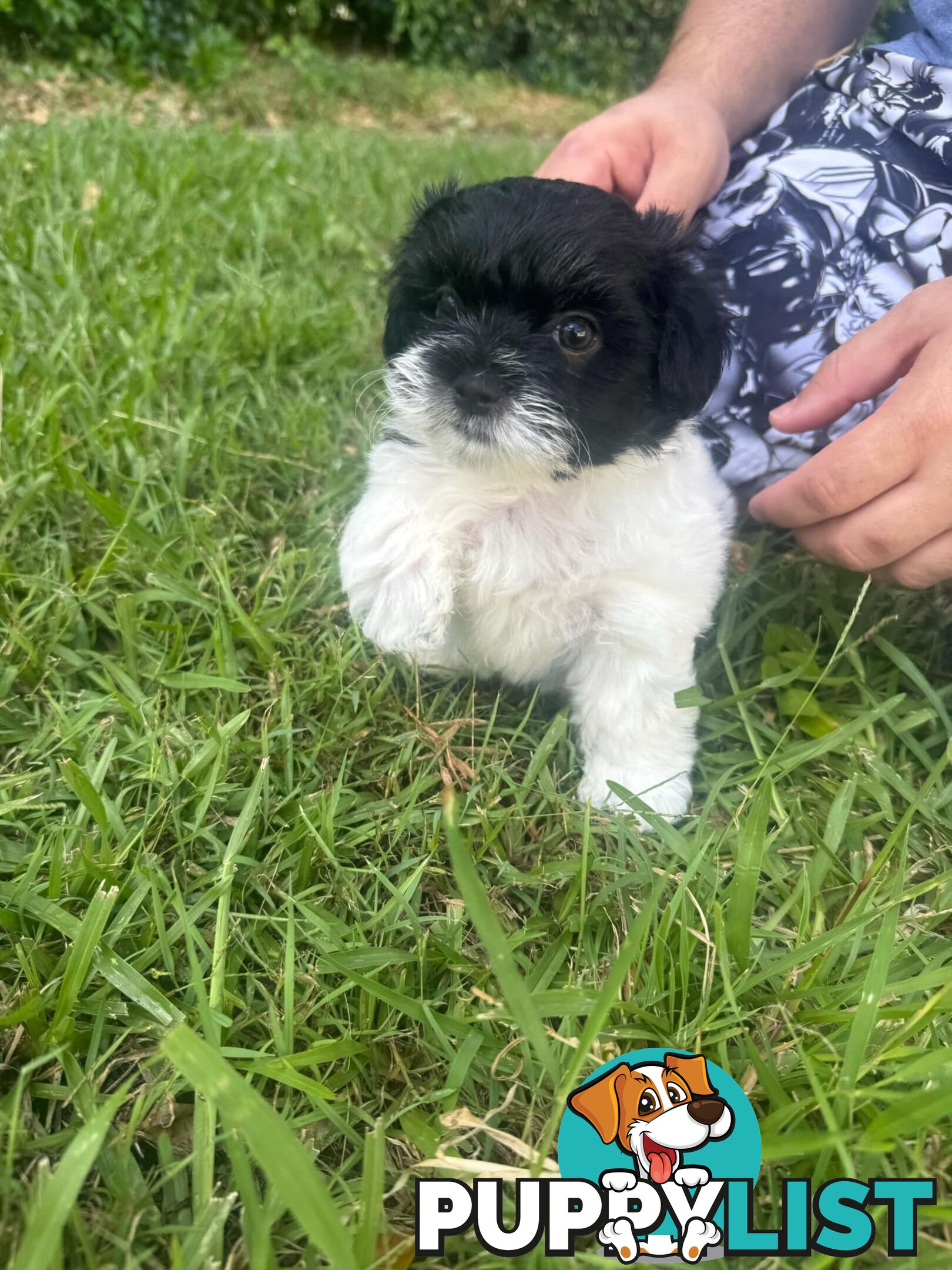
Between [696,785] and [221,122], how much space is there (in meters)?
7.60

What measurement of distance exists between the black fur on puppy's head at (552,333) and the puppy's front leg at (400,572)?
0.58 feet

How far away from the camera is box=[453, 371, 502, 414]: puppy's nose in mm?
1464

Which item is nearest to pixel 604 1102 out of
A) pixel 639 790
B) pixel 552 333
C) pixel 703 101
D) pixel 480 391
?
pixel 639 790

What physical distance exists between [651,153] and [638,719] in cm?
163

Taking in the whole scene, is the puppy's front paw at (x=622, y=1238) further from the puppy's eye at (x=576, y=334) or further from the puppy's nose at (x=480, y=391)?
the puppy's eye at (x=576, y=334)

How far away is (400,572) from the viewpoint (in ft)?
5.66

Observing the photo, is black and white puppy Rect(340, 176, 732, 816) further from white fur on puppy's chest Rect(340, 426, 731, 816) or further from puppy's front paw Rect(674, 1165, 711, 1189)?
puppy's front paw Rect(674, 1165, 711, 1189)

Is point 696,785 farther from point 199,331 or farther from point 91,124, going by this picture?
point 91,124

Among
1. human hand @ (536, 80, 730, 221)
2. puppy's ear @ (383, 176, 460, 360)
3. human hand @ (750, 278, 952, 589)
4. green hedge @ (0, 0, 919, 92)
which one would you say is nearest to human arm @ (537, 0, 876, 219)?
human hand @ (536, 80, 730, 221)

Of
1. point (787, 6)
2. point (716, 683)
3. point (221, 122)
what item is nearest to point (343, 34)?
point (221, 122)

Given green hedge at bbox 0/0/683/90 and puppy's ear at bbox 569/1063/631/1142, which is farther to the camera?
green hedge at bbox 0/0/683/90

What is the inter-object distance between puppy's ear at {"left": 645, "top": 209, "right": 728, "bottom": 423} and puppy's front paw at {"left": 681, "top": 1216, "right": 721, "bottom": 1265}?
4.29ft

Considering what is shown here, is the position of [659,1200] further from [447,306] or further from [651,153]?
[651,153]

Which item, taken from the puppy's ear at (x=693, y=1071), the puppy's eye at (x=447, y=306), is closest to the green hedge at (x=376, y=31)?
the puppy's eye at (x=447, y=306)
